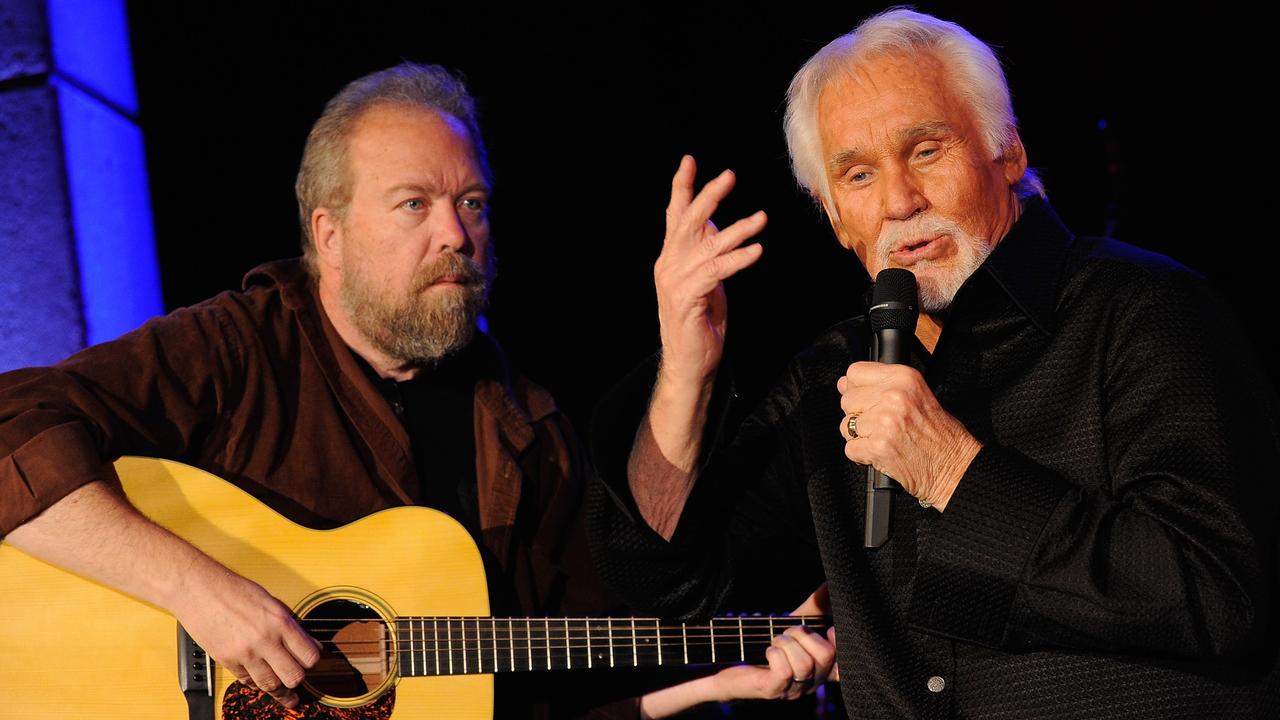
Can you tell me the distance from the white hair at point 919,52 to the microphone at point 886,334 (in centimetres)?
52

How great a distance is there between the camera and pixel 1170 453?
168cm

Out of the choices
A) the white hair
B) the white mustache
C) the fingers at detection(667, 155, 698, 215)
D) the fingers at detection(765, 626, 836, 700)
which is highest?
the white hair

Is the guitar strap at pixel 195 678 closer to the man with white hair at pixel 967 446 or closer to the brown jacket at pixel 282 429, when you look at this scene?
the brown jacket at pixel 282 429

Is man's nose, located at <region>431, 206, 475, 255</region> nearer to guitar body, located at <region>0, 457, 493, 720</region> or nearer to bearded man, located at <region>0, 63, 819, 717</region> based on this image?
bearded man, located at <region>0, 63, 819, 717</region>

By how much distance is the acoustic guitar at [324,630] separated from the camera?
2.40m

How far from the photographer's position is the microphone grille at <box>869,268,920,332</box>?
184 centimetres

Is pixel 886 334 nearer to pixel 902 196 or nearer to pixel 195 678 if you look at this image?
pixel 902 196

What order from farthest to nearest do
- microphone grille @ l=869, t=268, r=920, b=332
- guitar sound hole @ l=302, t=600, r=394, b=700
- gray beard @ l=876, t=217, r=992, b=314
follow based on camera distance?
1. guitar sound hole @ l=302, t=600, r=394, b=700
2. gray beard @ l=876, t=217, r=992, b=314
3. microphone grille @ l=869, t=268, r=920, b=332

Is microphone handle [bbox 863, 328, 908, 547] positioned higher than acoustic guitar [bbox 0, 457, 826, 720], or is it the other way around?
microphone handle [bbox 863, 328, 908, 547]

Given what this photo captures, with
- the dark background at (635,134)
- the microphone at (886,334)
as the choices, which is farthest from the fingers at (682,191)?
the dark background at (635,134)

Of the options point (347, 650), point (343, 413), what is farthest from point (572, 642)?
point (343, 413)

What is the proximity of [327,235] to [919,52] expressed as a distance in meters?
1.80

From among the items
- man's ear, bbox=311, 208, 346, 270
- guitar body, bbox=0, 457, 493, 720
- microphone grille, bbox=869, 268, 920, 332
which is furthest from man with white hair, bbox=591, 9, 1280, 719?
man's ear, bbox=311, 208, 346, 270

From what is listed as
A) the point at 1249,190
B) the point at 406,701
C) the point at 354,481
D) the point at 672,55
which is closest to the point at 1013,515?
the point at 406,701
